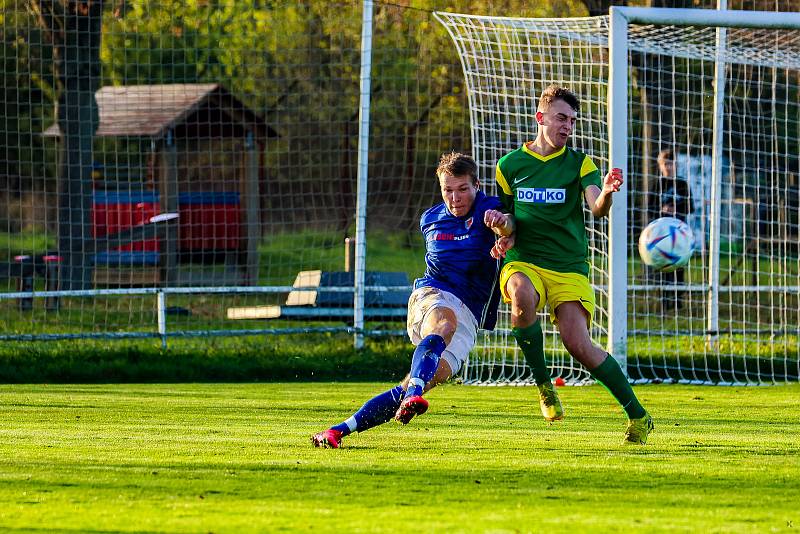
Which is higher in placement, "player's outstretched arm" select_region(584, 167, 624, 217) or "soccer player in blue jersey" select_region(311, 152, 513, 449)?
"player's outstretched arm" select_region(584, 167, 624, 217)

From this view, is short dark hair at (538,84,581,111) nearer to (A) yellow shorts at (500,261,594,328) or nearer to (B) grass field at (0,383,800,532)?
(A) yellow shorts at (500,261,594,328)

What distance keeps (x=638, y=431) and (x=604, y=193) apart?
125cm

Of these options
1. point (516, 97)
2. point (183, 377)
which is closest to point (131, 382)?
point (183, 377)

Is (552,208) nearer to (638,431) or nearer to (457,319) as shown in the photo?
(457,319)

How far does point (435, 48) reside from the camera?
22.3 m

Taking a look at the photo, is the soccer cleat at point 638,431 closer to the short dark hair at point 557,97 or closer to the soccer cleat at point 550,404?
the soccer cleat at point 550,404

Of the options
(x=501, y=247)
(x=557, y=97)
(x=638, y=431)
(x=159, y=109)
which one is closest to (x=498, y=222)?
(x=501, y=247)

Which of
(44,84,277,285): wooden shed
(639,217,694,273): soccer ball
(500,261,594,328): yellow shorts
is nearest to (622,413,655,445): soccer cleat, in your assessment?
(500,261,594,328): yellow shorts

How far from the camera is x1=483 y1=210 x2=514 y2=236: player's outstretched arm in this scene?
6375 millimetres

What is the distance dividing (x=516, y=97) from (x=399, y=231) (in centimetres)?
1103

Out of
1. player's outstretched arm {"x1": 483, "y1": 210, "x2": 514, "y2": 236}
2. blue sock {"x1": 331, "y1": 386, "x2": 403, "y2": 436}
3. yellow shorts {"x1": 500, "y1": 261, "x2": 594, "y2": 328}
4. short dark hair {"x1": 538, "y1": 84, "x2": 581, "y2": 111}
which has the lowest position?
blue sock {"x1": 331, "y1": 386, "x2": 403, "y2": 436}

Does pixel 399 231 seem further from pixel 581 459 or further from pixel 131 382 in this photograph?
pixel 581 459

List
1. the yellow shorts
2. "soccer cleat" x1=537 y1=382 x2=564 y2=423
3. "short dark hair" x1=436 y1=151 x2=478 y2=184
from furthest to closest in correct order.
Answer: "soccer cleat" x1=537 y1=382 x2=564 y2=423 → the yellow shorts → "short dark hair" x1=436 y1=151 x2=478 y2=184

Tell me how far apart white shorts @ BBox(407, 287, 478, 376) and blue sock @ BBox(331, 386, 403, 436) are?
1.27ft
